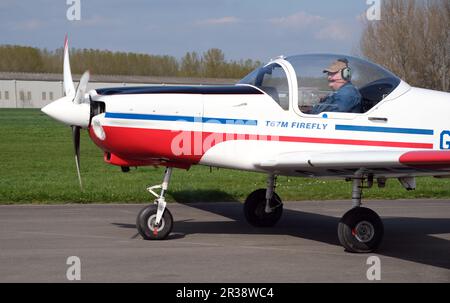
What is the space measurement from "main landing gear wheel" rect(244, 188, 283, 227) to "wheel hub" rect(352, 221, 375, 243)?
2.17 meters

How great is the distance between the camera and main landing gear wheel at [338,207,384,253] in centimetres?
916

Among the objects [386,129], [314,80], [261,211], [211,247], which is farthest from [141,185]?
[386,129]

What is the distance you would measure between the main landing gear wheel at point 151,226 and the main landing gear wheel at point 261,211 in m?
1.84

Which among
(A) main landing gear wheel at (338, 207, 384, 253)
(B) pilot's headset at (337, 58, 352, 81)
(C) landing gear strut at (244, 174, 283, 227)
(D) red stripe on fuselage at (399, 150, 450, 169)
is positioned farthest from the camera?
(C) landing gear strut at (244, 174, 283, 227)

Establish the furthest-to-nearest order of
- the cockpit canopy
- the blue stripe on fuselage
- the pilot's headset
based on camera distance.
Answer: the pilot's headset, the cockpit canopy, the blue stripe on fuselage

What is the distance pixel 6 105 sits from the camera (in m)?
81.4

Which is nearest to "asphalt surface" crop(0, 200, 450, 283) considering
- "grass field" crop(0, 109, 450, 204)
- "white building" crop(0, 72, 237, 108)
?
"grass field" crop(0, 109, 450, 204)

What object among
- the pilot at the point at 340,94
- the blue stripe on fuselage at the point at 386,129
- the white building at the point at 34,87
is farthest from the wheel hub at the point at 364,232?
the white building at the point at 34,87

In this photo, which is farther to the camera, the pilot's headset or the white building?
the white building

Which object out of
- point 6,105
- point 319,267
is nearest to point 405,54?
point 6,105

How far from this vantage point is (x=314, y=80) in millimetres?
9586

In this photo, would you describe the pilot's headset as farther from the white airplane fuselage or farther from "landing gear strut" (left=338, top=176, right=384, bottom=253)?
"landing gear strut" (left=338, top=176, right=384, bottom=253)

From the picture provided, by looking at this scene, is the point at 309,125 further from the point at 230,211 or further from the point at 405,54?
the point at 405,54
